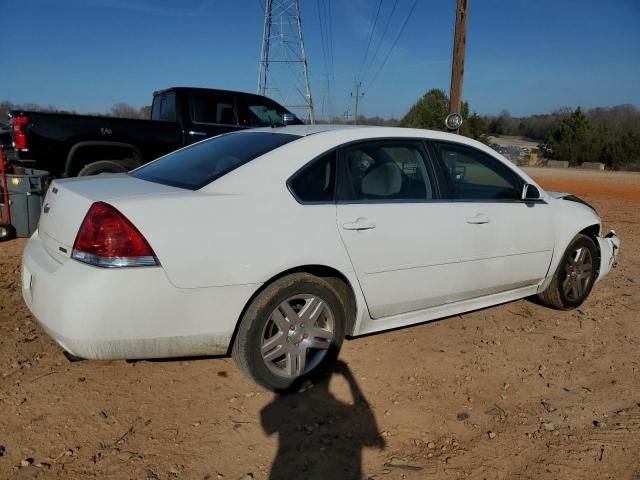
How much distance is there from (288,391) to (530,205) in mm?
2460

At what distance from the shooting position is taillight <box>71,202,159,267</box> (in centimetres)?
252

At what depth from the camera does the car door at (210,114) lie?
8164mm

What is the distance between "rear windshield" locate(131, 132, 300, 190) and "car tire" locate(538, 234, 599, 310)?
276 centimetres

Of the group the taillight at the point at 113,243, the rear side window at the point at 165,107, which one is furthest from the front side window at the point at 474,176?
the rear side window at the point at 165,107

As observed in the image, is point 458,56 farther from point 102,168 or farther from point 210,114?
point 102,168

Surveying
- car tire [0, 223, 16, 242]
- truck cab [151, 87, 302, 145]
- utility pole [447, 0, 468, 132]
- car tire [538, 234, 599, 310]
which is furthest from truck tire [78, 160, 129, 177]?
utility pole [447, 0, 468, 132]

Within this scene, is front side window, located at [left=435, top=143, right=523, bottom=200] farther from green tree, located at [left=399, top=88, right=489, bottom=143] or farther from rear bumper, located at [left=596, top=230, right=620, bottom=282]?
green tree, located at [left=399, top=88, right=489, bottom=143]

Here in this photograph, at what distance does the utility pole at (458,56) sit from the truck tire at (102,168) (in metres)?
9.00

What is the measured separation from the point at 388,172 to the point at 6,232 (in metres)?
5.02

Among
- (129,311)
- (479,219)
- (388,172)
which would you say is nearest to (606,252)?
(479,219)

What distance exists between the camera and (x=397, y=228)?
10.9 ft

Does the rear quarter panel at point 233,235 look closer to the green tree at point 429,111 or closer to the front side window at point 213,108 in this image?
the front side window at point 213,108

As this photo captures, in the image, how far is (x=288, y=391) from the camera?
3092 mm

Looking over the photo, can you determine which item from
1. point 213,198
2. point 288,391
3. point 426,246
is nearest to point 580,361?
point 426,246
